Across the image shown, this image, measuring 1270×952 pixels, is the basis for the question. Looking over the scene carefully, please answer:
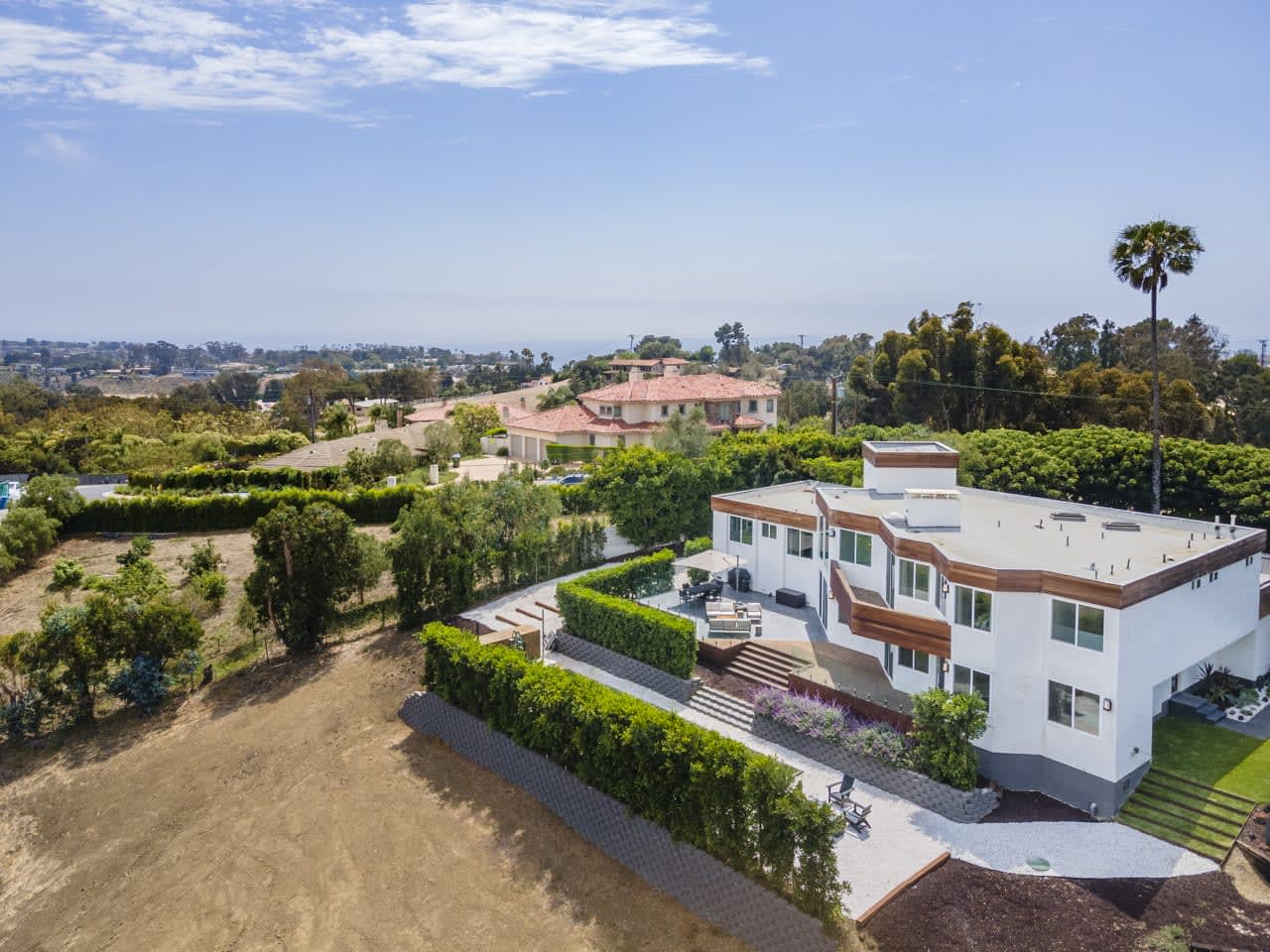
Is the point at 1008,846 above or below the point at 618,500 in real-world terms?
below

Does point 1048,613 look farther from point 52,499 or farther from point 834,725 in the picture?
point 52,499

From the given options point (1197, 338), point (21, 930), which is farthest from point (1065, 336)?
point (21, 930)

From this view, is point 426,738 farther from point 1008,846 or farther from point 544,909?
point 1008,846

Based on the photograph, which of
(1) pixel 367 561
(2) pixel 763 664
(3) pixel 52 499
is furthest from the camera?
(3) pixel 52 499

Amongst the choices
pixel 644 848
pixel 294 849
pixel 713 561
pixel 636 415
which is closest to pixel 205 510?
pixel 713 561

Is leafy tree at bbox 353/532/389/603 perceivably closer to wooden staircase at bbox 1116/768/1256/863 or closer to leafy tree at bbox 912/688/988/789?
leafy tree at bbox 912/688/988/789

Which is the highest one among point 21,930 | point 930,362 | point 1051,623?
point 930,362

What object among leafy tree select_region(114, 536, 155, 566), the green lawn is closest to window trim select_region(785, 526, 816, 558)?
the green lawn
